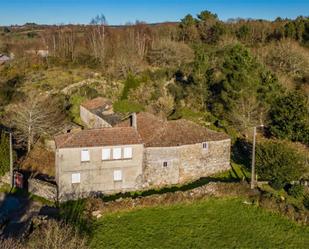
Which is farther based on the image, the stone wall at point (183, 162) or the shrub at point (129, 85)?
the shrub at point (129, 85)

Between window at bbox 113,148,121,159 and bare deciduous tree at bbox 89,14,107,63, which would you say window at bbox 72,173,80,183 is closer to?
window at bbox 113,148,121,159

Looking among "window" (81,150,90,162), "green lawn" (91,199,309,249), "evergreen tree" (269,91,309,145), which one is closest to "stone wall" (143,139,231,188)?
"green lawn" (91,199,309,249)

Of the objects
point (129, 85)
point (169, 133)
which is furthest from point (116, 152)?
point (129, 85)

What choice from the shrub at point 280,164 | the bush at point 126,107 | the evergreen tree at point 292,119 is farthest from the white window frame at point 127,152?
the evergreen tree at point 292,119

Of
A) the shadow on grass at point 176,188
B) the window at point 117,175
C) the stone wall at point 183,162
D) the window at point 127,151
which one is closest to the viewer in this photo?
the shadow on grass at point 176,188

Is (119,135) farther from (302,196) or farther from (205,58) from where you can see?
(205,58)

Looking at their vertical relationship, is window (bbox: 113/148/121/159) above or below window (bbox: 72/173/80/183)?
above

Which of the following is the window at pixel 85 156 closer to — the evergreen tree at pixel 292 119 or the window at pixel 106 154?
the window at pixel 106 154

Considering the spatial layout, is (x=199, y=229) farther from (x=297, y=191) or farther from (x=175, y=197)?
(x=297, y=191)
